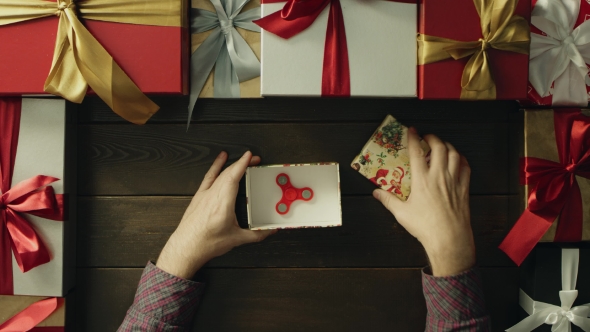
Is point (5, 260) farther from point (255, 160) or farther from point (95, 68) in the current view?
point (255, 160)

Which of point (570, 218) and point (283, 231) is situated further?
point (283, 231)

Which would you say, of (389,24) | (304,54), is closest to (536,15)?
(389,24)

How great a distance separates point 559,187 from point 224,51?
0.86 m

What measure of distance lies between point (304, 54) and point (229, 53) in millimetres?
183

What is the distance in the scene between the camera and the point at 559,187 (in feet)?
3.25

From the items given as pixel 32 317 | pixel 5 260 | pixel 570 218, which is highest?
pixel 570 218

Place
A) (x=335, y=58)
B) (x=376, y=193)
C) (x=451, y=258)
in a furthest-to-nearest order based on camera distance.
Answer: (x=376, y=193) → (x=451, y=258) → (x=335, y=58)

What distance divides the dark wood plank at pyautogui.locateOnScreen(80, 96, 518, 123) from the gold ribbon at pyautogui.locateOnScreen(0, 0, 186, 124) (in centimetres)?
23

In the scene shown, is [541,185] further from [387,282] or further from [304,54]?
[304,54]

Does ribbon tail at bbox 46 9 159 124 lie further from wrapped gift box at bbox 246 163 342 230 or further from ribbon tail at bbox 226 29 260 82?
wrapped gift box at bbox 246 163 342 230

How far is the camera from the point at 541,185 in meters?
0.99

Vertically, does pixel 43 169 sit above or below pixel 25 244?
above

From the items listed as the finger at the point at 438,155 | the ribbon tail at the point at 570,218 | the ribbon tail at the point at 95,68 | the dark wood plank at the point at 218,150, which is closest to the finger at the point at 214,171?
the dark wood plank at the point at 218,150

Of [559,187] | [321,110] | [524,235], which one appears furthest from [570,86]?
[321,110]
